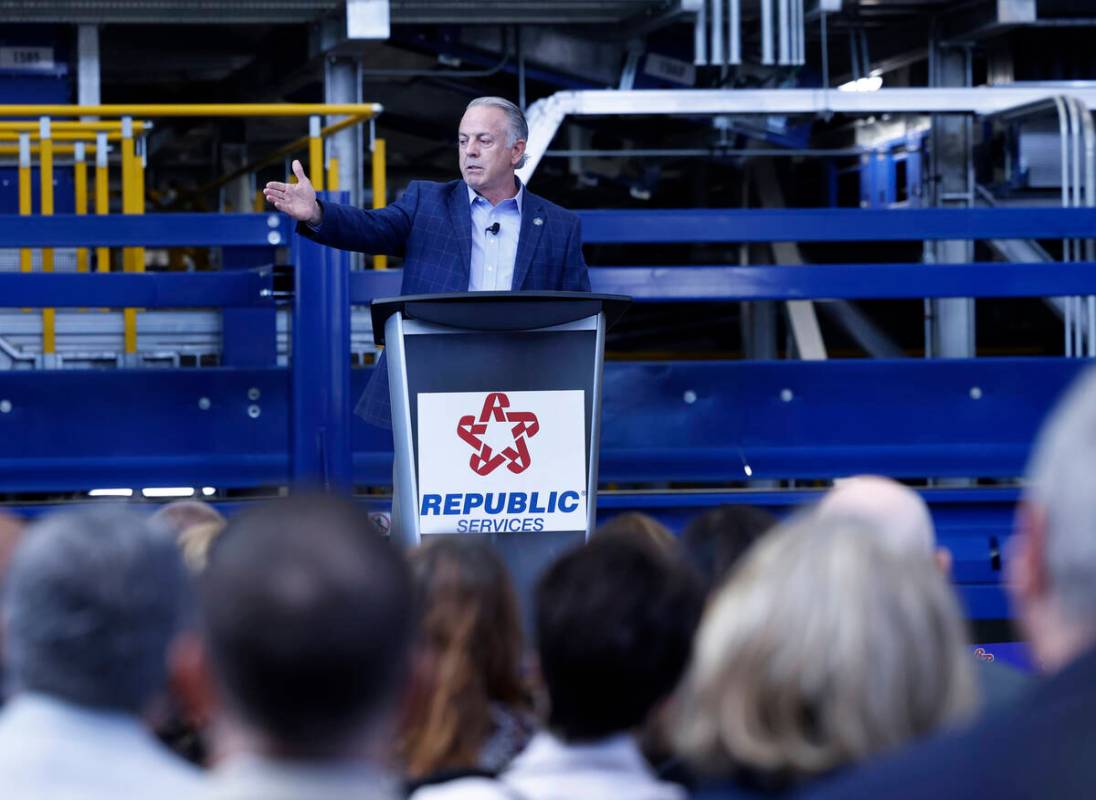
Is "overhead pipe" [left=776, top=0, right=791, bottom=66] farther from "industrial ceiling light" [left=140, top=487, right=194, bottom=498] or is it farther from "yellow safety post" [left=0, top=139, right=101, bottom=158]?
"industrial ceiling light" [left=140, top=487, right=194, bottom=498]

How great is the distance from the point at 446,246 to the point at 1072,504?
343 centimetres

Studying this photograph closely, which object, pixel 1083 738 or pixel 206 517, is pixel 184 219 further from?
pixel 1083 738

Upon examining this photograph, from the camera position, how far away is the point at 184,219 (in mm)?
5496

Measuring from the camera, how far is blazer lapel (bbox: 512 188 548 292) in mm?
4637

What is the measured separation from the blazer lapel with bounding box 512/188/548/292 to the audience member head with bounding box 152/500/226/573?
1460mm

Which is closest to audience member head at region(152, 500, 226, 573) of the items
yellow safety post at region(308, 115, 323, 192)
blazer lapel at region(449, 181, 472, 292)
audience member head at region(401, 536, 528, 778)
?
audience member head at region(401, 536, 528, 778)

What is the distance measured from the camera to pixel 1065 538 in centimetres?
133

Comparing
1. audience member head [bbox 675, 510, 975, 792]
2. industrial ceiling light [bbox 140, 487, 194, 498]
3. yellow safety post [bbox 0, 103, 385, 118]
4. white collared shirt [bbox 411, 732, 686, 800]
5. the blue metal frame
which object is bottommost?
white collared shirt [bbox 411, 732, 686, 800]

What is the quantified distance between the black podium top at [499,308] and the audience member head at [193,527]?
822 millimetres

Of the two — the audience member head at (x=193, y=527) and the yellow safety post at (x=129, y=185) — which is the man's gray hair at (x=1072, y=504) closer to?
the audience member head at (x=193, y=527)

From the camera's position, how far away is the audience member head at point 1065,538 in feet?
4.30

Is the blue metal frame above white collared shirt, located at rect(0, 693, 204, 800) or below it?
above

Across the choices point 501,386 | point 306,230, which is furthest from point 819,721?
point 306,230

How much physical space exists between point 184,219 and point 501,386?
1.84m
